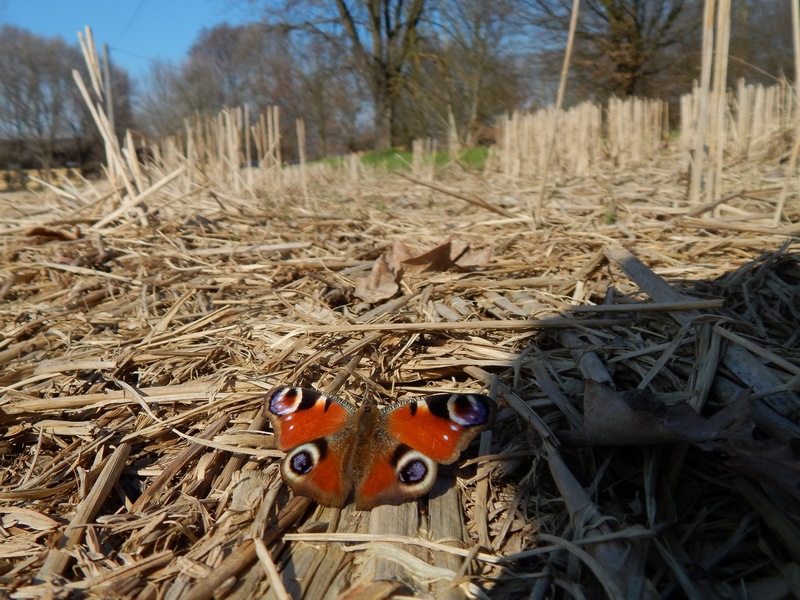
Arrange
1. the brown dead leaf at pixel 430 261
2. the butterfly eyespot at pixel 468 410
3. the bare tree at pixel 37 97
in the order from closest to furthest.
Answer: the butterfly eyespot at pixel 468 410 → the brown dead leaf at pixel 430 261 → the bare tree at pixel 37 97

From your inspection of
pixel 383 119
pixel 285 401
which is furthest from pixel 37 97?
pixel 285 401

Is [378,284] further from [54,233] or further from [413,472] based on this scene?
[54,233]

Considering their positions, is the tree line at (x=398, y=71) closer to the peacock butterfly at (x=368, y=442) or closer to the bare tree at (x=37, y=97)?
the bare tree at (x=37, y=97)

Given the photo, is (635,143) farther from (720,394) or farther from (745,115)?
(720,394)

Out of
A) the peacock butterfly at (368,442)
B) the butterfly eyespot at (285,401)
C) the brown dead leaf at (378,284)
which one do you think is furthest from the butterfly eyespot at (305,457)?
the brown dead leaf at (378,284)

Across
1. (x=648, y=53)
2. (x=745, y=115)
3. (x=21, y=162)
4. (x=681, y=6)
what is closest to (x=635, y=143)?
(x=745, y=115)

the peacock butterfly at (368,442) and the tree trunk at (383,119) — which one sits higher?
the tree trunk at (383,119)
